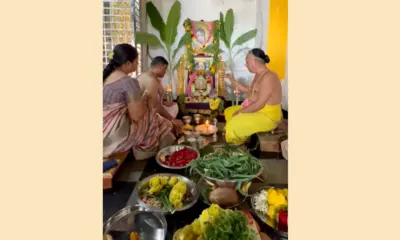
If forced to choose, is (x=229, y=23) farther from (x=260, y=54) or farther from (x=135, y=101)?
(x=135, y=101)

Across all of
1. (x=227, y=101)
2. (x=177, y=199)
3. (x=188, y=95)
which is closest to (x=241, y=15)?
(x=227, y=101)

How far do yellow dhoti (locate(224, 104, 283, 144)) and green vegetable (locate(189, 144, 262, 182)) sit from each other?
15.9 inches

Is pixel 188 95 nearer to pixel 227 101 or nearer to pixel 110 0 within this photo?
pixel 227 101

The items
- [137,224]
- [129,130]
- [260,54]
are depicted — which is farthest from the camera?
[129,130]

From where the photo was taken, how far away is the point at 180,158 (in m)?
1.61

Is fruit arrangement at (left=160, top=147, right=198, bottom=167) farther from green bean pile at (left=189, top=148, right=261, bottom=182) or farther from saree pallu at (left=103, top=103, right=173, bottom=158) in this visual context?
green bean pile at (left=189, top=148, right=261, bottom=182)

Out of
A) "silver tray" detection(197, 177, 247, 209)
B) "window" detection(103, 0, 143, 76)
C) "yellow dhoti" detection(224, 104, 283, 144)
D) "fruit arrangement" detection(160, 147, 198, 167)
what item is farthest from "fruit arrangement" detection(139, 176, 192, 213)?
"window" detection(103, 0, 143, 76)

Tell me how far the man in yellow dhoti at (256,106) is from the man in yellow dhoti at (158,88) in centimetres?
39

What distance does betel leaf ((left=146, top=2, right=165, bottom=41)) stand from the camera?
4.42ft

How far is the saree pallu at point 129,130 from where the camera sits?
1369 millimetres

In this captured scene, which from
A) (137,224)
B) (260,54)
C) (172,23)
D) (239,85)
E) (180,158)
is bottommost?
(137,224)

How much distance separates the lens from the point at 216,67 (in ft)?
4.52

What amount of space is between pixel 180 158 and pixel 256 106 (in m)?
0.58

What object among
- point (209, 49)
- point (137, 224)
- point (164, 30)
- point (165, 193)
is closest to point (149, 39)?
point (164, 30)
